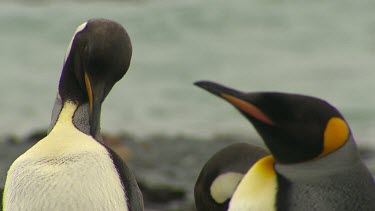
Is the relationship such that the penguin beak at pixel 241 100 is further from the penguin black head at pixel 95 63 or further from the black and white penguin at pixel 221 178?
the black and white penguin at pixel 221 178

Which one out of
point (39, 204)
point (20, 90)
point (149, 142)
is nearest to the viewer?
point (39, 204)

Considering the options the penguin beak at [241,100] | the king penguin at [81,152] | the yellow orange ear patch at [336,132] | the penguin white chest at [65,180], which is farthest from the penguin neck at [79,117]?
the yellow orange ear patch at [336,132]

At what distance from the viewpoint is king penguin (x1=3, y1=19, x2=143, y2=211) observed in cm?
431

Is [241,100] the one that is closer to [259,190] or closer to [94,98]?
[259,190]

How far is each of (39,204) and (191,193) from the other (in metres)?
6.21

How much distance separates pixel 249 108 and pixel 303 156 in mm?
254

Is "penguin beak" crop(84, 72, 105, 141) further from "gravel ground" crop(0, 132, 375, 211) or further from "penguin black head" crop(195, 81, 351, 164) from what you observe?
"gravel ground" crop(0, 132, 375, 211)

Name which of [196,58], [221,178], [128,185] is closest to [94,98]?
[128,185]

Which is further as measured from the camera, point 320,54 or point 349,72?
point 320,54

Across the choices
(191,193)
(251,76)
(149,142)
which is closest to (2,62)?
(251,76)

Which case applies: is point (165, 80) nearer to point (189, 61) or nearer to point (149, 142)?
point (189, 61)

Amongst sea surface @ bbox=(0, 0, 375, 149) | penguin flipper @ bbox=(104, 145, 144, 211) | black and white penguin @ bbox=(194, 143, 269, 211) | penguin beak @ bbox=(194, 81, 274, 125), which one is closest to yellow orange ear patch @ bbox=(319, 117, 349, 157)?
penguin beak @ bbox=(194, 81, 274, 125)

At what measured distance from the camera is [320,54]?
74.1 feet

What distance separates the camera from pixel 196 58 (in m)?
22.8
